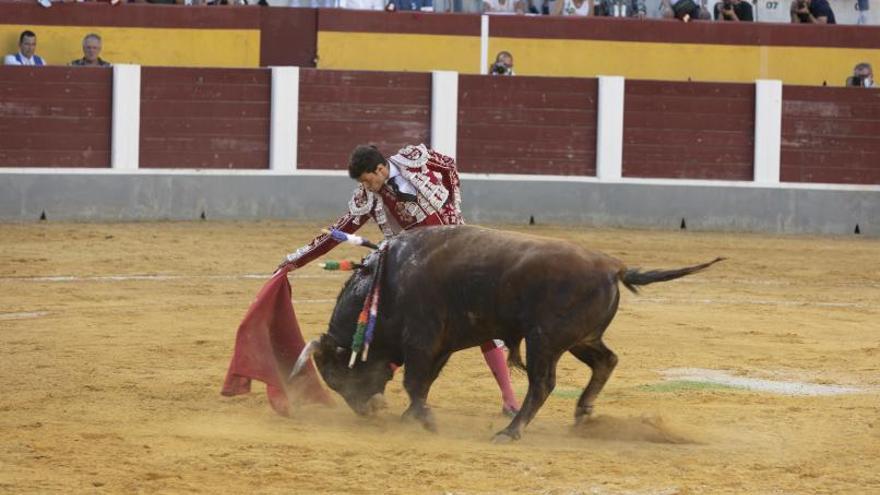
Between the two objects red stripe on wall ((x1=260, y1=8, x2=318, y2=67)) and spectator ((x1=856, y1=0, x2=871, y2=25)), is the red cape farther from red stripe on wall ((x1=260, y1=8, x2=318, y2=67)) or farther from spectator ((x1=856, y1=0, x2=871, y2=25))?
spectator ((x1=856, y1=0, x2=871, y2=25))

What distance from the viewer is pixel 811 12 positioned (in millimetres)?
15594

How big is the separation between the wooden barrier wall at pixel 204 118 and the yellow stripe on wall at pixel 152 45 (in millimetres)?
849

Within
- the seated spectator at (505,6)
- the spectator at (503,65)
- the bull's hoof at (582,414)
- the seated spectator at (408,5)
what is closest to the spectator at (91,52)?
A: the seated spectator at (408,5)

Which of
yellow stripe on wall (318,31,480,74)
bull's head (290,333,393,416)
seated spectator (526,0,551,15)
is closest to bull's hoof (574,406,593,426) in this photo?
bull's head (290,333,393,416)

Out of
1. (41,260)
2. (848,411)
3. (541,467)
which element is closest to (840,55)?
(41,260)

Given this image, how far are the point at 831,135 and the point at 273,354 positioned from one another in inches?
348

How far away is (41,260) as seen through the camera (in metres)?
10.7

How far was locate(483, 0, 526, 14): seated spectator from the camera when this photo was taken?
15250mm

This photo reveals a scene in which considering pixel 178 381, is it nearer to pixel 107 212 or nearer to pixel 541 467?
pixel 541 467

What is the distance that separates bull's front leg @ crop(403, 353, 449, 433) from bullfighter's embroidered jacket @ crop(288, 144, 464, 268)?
0.65 metres

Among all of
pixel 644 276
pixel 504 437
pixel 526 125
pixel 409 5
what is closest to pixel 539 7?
pixel 409 5

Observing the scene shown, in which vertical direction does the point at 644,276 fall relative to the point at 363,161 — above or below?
below

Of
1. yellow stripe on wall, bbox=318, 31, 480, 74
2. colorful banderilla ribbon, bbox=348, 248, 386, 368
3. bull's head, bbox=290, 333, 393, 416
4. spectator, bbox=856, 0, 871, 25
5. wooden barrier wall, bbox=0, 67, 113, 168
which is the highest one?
spectator, bbox=856, 0, 871, 25

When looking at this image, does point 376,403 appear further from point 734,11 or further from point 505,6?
point 734,11
